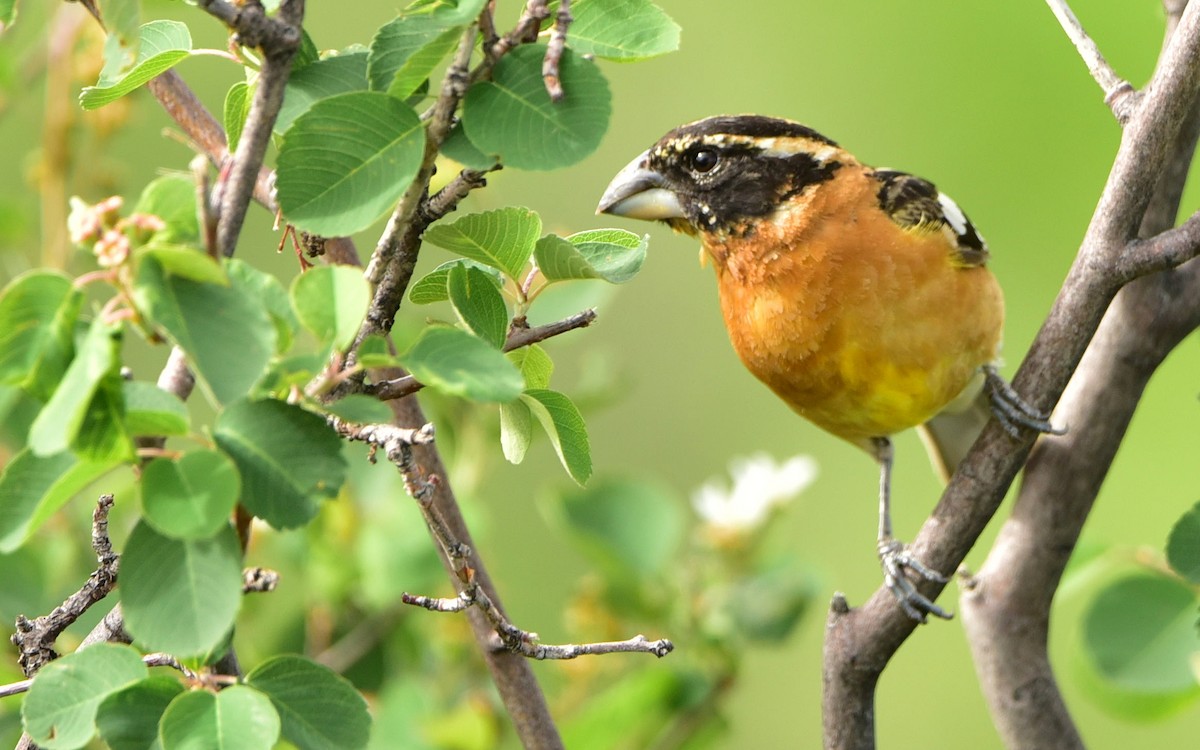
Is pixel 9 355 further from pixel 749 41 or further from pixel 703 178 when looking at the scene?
pixel 749 41

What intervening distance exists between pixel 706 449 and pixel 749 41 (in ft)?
9.21

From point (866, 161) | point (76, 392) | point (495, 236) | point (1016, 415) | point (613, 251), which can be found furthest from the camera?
point (866, 161)

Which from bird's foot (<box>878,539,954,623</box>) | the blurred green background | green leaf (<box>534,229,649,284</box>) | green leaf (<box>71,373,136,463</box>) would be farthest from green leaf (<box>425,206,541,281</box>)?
the blurred green background

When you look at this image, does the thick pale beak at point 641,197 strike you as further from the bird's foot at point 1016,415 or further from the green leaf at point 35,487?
the green leaf at point 35,487

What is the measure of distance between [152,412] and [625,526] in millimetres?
1758

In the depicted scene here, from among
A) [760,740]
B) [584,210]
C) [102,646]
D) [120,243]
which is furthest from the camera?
[584,210]

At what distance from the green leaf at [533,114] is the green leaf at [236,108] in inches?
13.1

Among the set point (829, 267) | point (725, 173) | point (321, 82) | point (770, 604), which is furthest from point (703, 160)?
point (321, 82)

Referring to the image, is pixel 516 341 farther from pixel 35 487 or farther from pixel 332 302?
pixel 35 487

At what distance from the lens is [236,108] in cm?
154

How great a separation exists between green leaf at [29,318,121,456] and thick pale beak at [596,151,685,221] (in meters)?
1.79

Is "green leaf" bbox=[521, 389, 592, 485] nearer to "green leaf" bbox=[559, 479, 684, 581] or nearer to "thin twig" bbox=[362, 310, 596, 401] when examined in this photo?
"thin twig" bbox=[362, 310, 596, 401]

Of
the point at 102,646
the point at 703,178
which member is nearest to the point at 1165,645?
the point at 703,178

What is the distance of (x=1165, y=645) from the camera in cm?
244
